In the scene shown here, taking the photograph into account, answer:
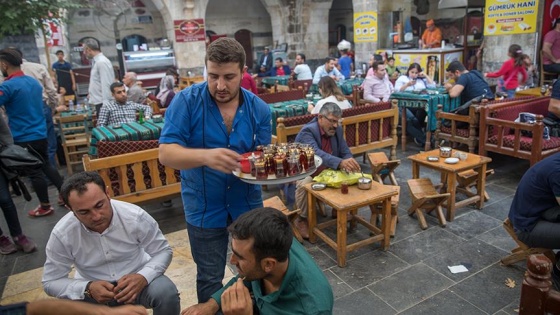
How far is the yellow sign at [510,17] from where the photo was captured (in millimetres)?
8009

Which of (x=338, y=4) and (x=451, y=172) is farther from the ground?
(x=338, y=4)

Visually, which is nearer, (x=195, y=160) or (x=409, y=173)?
(x=195, y=160)

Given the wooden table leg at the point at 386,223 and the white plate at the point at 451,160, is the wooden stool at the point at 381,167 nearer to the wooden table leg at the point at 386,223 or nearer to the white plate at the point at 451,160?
the white plate at the point at 451,160

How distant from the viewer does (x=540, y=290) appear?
4.33ft

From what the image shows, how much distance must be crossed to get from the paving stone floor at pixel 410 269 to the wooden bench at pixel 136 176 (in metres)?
0.43

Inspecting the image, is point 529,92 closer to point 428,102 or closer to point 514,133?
point 428,102

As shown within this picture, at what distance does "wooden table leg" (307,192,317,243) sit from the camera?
3705 mm

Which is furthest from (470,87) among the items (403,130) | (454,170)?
(454,170)

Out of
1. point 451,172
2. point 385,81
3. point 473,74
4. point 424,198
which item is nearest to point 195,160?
point 424,198

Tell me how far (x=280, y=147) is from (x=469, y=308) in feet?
5.57

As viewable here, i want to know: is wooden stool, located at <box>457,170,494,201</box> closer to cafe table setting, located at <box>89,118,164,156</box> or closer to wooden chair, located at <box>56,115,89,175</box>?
cafe table setting, located at <box>89,118,164,156</box>

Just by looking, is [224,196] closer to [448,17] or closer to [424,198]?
[424,198]

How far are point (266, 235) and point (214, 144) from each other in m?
0.66

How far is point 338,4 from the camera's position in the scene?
18.0m
